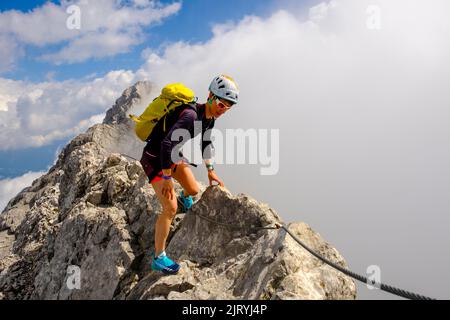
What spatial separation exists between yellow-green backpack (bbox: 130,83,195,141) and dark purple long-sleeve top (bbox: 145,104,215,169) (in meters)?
0.13

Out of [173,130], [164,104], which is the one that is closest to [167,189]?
[173,130]

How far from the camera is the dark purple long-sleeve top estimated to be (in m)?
7.69

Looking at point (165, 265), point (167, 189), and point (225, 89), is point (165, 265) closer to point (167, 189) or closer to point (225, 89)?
point (167, 189)

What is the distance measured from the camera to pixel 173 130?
25.6ft

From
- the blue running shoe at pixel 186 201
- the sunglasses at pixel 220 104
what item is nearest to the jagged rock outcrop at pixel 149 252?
the blue running shoe at pixel 186 201

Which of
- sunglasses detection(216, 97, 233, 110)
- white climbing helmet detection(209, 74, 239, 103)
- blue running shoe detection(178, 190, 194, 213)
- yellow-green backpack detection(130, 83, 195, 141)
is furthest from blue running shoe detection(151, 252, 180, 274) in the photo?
white climbing helmet detection(209, 74, 239, 103)

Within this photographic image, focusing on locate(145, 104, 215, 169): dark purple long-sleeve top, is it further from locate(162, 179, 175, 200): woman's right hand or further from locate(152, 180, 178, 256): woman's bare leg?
locate(152, 180, 178, 256): woman's bare leg

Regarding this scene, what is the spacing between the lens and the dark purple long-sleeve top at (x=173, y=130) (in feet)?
25.2

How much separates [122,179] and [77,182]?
489cm

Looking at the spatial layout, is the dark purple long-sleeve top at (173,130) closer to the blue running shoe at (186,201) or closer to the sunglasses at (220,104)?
the sunglasses at (220,104)

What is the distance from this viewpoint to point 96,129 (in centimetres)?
2891

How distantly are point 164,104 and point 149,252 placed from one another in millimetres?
5055
